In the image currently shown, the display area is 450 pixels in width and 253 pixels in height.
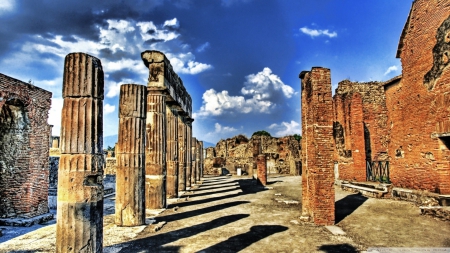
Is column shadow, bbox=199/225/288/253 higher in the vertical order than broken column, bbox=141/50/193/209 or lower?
lower

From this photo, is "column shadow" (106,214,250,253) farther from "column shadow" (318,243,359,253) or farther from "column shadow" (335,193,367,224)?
"column shadow" (335,193,367,224)

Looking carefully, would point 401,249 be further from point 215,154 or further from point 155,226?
point 215,154

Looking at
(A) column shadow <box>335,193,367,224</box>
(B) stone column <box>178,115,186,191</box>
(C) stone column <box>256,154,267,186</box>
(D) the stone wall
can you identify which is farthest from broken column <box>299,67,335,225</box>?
(C) stone column <box>256,154,267,186</box>

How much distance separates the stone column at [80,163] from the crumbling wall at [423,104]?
35.8 feet

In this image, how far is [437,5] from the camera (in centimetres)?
1049

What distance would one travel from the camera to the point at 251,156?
34906 millimetres

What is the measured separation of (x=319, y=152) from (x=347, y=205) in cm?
383

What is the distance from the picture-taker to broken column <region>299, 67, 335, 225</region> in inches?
303

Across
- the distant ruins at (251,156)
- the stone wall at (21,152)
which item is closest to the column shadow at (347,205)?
the stone wall at (21,152)

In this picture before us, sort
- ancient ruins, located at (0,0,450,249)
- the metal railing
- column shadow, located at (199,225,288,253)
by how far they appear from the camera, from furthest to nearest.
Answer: the metal railing
column shadow, located at (199,225,288,253)
ancient ruins, located at (0,0,450,249)

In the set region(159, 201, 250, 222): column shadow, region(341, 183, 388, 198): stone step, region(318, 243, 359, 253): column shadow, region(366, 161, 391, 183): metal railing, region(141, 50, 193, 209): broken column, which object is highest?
region(141, 50, 193, 209): broken column

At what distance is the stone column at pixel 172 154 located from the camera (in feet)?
42.2

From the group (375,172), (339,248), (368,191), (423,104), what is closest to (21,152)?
(339,248)

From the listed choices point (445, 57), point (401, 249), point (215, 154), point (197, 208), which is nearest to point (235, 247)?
point (401, 249)
